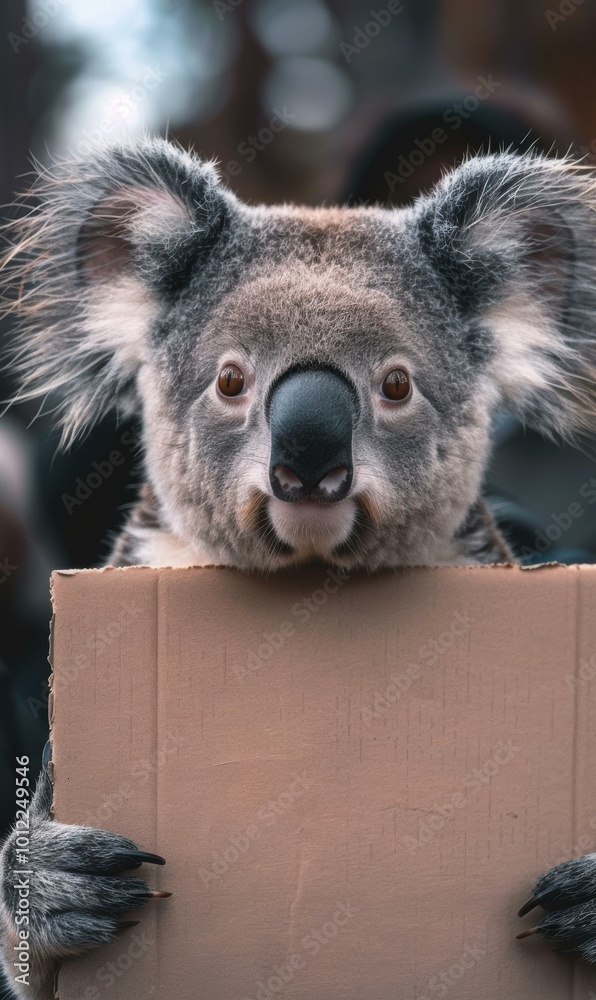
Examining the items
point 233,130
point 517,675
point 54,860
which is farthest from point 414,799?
point 233,130

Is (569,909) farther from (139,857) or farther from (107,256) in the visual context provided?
(107,256)

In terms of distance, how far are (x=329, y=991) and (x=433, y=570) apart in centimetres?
53

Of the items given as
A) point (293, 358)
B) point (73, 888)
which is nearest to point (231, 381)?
point (293, 358)

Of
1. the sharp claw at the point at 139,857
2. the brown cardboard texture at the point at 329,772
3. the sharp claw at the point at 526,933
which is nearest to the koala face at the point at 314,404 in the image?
the brown cardboard texture at the point at 329,772

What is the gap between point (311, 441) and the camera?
104cm

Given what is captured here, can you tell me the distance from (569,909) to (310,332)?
30.8 inches

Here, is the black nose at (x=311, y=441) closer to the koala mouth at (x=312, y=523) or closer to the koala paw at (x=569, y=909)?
the koala mouth at (x=312, y=523)

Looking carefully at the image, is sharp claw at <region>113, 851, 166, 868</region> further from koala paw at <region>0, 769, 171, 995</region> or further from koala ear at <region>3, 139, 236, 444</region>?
koala ear at <region>3, 139, 236, 444</region>

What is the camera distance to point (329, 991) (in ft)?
3.64

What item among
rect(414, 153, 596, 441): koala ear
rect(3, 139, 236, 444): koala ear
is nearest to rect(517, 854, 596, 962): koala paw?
rect(414, 153, 596, 441): koala ear

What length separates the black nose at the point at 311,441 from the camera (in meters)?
1.05

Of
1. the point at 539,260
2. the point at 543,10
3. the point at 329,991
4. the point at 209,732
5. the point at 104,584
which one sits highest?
the point at 543,10

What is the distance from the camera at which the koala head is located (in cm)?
118

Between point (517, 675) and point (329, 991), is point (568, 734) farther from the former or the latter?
point (329, 991)
